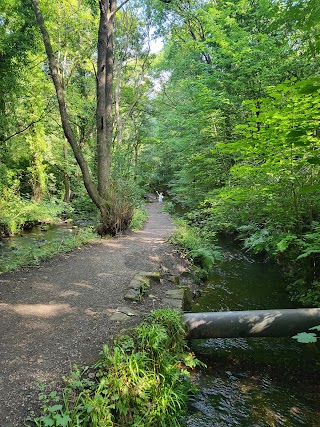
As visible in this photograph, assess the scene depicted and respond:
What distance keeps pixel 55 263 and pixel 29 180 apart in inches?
444

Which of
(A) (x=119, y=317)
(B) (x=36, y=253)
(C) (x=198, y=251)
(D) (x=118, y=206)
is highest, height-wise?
(D) (x=118, y=206)

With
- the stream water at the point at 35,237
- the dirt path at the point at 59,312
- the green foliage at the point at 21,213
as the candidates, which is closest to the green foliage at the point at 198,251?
the dirt path at the point at 59,312

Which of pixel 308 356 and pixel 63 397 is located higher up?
pixel 63 397

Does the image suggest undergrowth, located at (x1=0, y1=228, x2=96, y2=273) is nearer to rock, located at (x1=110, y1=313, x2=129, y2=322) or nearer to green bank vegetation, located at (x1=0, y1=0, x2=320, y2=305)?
green bank vegetation, located at (x1=0, y1=0, x2=320, y2=305)

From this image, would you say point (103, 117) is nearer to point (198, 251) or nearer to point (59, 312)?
point (198, 251)

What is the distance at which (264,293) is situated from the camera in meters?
6.41

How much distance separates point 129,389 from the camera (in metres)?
2.47

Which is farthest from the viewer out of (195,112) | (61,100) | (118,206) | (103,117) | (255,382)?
(195,112)

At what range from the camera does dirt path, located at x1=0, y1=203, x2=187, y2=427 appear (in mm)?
2475

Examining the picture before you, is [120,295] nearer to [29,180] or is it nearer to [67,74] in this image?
[29,180]

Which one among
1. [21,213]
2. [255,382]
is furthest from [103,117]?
[255,382]

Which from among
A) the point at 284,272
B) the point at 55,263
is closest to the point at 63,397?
the point at 55,263

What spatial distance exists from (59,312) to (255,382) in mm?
2694

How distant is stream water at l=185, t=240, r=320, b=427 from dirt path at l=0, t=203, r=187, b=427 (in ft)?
3.84
